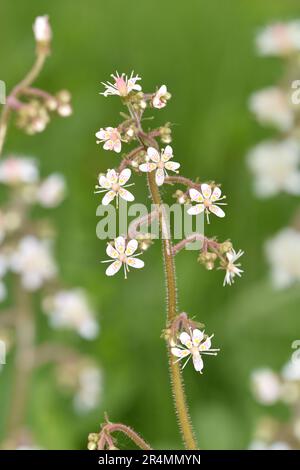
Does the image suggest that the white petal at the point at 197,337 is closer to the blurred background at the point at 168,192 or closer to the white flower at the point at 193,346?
the white flower at the point at 193,346

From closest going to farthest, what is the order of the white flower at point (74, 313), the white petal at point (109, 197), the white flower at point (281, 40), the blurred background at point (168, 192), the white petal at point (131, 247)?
the white petal at point (109, 197), the white petal at point (131, 247), the white flower at point (74, 313), the blurred background at point (168, 192), the white flower at point (281, 40)

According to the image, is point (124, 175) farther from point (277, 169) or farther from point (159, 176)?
point (277, 169)

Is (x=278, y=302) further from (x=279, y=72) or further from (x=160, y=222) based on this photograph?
(x=160, y=222)

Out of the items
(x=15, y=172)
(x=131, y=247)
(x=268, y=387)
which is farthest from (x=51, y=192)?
(x=131, y=247)

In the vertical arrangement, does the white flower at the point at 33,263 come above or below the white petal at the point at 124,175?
above

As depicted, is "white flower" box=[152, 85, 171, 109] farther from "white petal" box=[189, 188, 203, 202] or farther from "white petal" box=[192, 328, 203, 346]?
"white petal" box=[192, 328, 203, 346]


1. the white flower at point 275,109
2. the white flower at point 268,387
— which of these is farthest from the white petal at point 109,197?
the white flower at point 275,109

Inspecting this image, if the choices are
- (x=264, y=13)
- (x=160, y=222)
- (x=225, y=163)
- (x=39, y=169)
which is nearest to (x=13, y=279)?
(x=39, y=169)
